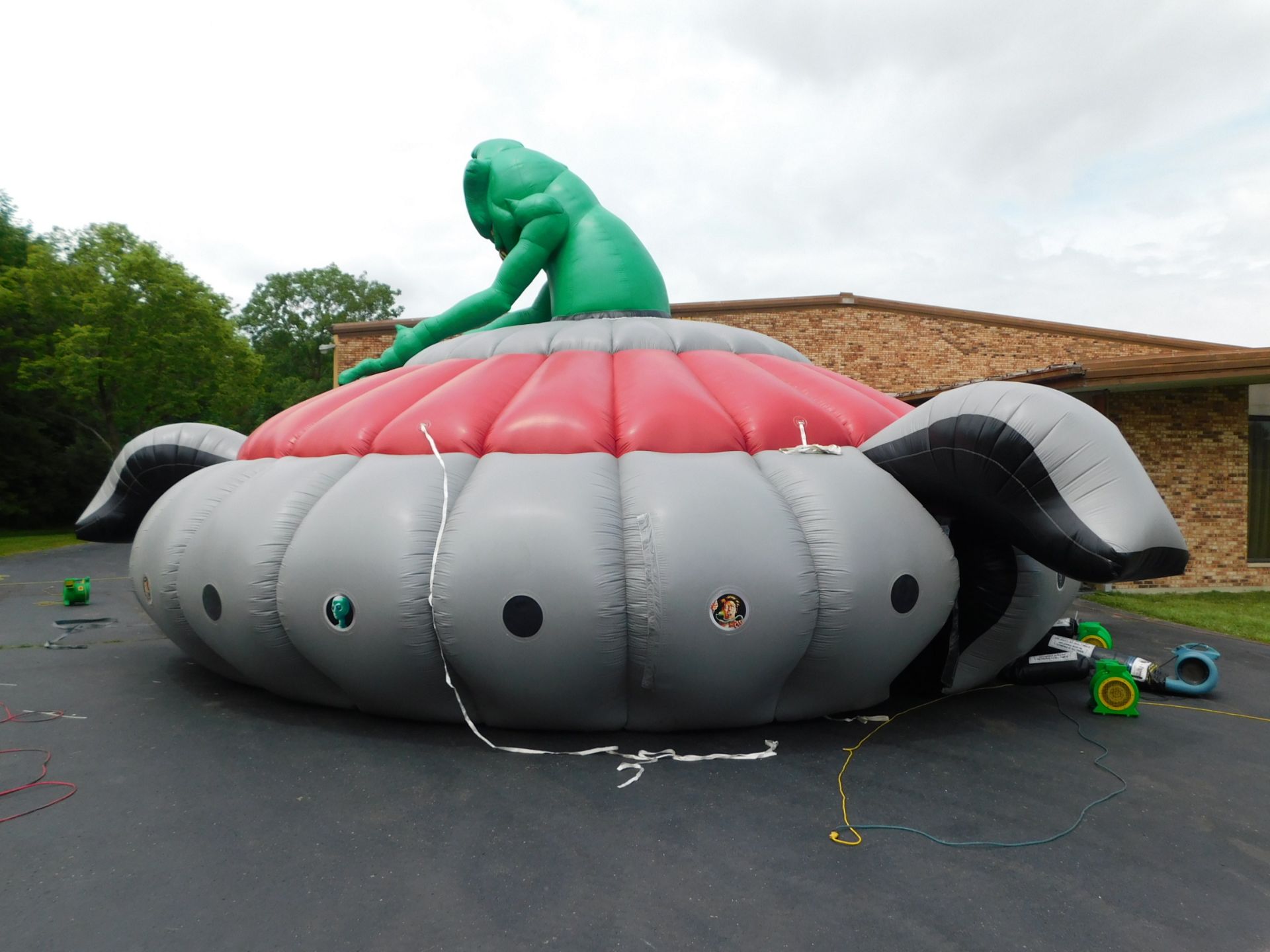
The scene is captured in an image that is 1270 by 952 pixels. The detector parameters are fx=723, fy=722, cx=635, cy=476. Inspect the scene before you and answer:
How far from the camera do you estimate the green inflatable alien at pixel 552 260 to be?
6.16 metres

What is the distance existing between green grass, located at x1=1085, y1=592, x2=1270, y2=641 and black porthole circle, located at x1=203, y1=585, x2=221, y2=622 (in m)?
Result: 9.13

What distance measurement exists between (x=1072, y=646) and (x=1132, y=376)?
5854 millimetres

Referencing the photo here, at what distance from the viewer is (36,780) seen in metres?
3.60

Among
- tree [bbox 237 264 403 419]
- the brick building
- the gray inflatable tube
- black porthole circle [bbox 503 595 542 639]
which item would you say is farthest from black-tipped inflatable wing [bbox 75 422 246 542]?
tree [bbox 237 264 403 419]

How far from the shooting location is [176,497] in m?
5.09

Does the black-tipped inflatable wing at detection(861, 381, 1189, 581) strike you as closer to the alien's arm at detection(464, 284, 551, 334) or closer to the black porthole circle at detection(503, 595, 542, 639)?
the black porthole circle at detection(503, 595, 542, 639)

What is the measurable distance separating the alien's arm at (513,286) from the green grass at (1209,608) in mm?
7810

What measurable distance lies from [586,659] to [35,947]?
87.0 inches

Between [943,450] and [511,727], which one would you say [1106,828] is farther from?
[511,727]

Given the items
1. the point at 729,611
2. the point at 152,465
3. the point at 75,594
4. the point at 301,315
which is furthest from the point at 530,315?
the point at 301,315

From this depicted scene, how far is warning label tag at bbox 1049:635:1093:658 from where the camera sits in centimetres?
505

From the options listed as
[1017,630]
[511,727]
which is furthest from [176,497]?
[1017,630]

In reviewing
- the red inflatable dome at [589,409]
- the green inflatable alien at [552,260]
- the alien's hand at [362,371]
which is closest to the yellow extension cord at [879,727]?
the red inflatable dome at [589,409]

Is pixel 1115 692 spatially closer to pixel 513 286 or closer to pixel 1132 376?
pixel 513 286
